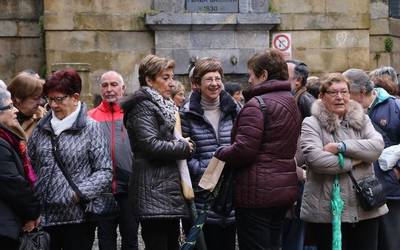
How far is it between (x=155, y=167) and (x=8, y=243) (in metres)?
1.26

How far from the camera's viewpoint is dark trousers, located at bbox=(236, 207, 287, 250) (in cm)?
573

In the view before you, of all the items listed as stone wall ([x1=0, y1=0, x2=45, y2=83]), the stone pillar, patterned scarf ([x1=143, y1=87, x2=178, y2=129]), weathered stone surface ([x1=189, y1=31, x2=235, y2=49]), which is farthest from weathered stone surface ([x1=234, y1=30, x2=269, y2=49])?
patterned scarf ([x1=143, y1=87, x2=178, y2=129])

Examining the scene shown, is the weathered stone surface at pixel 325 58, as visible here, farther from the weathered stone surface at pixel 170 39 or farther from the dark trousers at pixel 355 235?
the dark trousers at pixel 355 235

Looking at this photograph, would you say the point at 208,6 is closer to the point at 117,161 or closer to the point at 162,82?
the point at 117,161

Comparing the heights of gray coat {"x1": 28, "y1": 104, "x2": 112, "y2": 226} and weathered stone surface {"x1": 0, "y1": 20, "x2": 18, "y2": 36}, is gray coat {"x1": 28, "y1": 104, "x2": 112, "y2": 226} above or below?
below

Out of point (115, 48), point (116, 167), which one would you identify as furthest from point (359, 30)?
point (116, 167)

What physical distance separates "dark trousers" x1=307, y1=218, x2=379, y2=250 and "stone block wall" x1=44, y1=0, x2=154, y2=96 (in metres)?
9.55

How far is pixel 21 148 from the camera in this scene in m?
5.43

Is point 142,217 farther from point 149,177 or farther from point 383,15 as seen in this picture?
point 383,15

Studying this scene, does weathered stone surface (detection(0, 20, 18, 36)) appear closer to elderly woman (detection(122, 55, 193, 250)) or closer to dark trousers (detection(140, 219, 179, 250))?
elderly woman (detection(122, 55, 193, 250))

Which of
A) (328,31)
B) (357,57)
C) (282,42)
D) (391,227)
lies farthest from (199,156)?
(357,57)

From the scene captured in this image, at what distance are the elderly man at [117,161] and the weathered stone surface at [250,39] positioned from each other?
860 cm

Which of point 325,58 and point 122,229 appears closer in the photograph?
point 122,229

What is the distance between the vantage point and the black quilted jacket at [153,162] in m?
5.74
